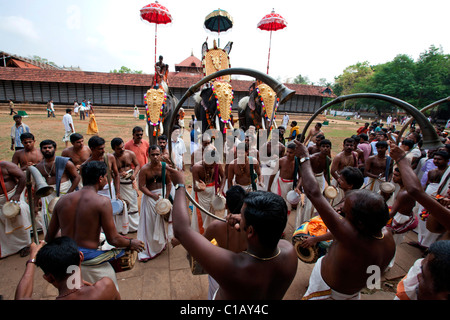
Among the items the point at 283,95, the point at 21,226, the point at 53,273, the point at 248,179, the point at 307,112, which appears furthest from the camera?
the point at 307,112

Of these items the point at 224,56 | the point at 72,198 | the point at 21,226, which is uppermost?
the point at 224,56

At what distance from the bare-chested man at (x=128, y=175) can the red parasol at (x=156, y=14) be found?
8994 millimetres

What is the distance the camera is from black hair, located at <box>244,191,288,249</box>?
4.82 ft

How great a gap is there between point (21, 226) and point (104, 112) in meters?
28.8

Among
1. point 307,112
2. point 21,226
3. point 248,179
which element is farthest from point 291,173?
point 307,112

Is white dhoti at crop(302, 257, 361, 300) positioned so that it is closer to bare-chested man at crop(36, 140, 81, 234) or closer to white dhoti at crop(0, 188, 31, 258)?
bare-chested man at crop(36, 140, 81, 234)

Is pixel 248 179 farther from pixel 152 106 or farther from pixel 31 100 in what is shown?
pixel 31 100

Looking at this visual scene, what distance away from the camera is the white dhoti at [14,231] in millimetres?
4051

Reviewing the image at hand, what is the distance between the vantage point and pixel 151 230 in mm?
4465

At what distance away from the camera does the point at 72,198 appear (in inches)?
105

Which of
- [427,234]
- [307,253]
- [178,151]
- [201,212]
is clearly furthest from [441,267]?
[178,151]

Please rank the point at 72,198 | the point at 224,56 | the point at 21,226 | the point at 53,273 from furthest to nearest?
the point at 224,56 < the point at 21,226 < the point at 72,198 < the point at 53,273

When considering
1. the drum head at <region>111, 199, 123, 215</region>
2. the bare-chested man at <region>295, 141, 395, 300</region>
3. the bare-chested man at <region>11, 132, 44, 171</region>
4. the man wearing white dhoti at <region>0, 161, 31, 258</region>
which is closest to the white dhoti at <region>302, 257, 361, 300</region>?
the bare-chested man at <region>295, 141, 395, 300</region>

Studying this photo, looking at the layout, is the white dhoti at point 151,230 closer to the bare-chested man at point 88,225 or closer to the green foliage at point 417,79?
the bare-chested man at point 88,225
